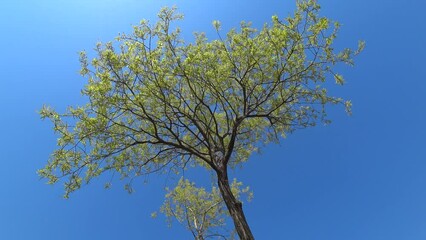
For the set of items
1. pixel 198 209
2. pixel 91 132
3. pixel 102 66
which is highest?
pixel 198 209

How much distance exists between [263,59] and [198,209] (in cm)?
1562

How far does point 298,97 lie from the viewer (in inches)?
602

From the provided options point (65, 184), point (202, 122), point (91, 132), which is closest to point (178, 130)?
point (202, 122)

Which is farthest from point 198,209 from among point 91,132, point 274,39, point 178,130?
point 274,39

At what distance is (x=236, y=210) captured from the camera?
1241 centimetres

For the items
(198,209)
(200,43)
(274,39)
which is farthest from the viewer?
(198,209)

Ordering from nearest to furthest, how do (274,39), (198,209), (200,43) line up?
(274,39) → (200,43) → (198,209)

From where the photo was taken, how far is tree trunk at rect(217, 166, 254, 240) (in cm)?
1173

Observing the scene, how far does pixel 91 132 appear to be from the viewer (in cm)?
1341

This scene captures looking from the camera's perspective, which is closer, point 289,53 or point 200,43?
point 289,53

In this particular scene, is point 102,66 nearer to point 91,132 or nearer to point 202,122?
point 91,132

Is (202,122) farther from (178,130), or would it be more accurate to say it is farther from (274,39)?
(274,39)

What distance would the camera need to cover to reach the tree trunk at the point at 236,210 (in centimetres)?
1173

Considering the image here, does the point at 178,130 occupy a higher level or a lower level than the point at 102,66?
lower
